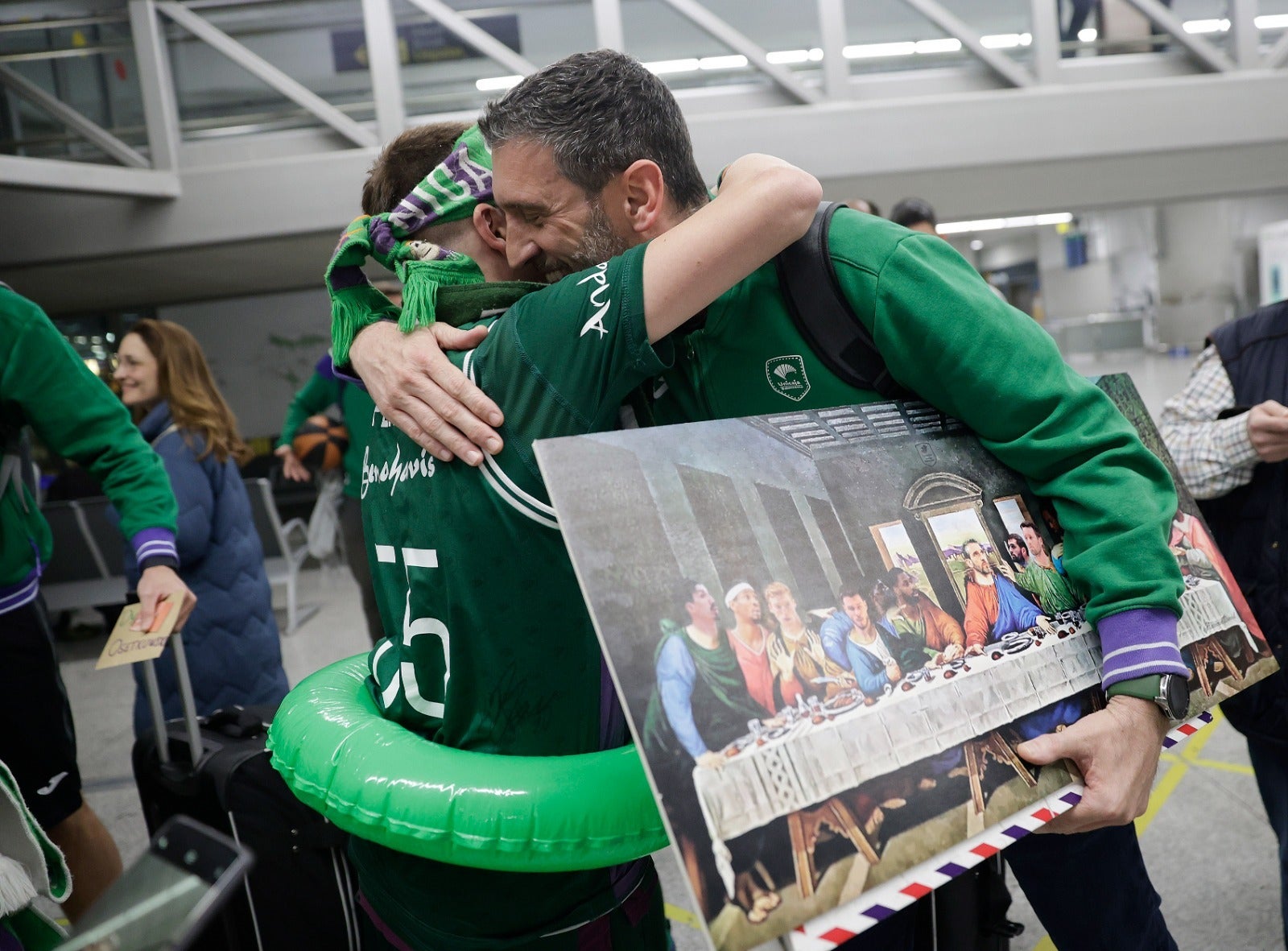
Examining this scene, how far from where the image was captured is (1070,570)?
1.03m

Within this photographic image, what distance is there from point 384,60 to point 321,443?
13.1 feet

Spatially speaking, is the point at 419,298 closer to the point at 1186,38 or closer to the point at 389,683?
the point at 389,683

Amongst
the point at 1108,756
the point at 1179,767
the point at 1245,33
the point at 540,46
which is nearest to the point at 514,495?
the point at 1108,756

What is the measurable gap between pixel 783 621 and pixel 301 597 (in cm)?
710

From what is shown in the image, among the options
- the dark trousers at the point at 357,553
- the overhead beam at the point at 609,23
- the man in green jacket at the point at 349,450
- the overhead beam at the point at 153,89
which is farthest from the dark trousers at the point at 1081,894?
the overhead beam at the point at 153,89

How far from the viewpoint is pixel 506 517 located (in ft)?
3.44

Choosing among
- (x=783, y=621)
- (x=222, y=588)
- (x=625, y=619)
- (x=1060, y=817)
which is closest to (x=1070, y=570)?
(x=1060, y=817)

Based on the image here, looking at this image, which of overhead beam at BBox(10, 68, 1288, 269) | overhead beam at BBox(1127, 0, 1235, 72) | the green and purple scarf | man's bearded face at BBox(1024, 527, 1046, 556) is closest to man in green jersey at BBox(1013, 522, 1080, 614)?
man's bearded face at BBox(1024, 527, 1046, 556)

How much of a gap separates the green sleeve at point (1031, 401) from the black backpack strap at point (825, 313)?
23 millimetres

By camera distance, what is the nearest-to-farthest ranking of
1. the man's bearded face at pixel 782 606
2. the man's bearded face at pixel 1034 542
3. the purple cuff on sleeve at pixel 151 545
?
1. the man's bearded face at pixel 782 606
2. the man's bearded face at pixel 1034 542
3. the purple cuff on sleeve at pixel 151 545

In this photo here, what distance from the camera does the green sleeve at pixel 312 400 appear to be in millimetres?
4273

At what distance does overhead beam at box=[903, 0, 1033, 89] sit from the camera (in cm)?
687

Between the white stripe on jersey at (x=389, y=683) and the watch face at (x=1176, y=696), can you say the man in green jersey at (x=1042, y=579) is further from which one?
the white stripe on jersey at (x=389, y=683)

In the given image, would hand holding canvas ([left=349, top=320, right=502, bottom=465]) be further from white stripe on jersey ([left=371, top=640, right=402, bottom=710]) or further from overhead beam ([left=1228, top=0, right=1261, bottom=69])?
overhead beam ([left=1228, top=0, right=1261, bottom=69])
